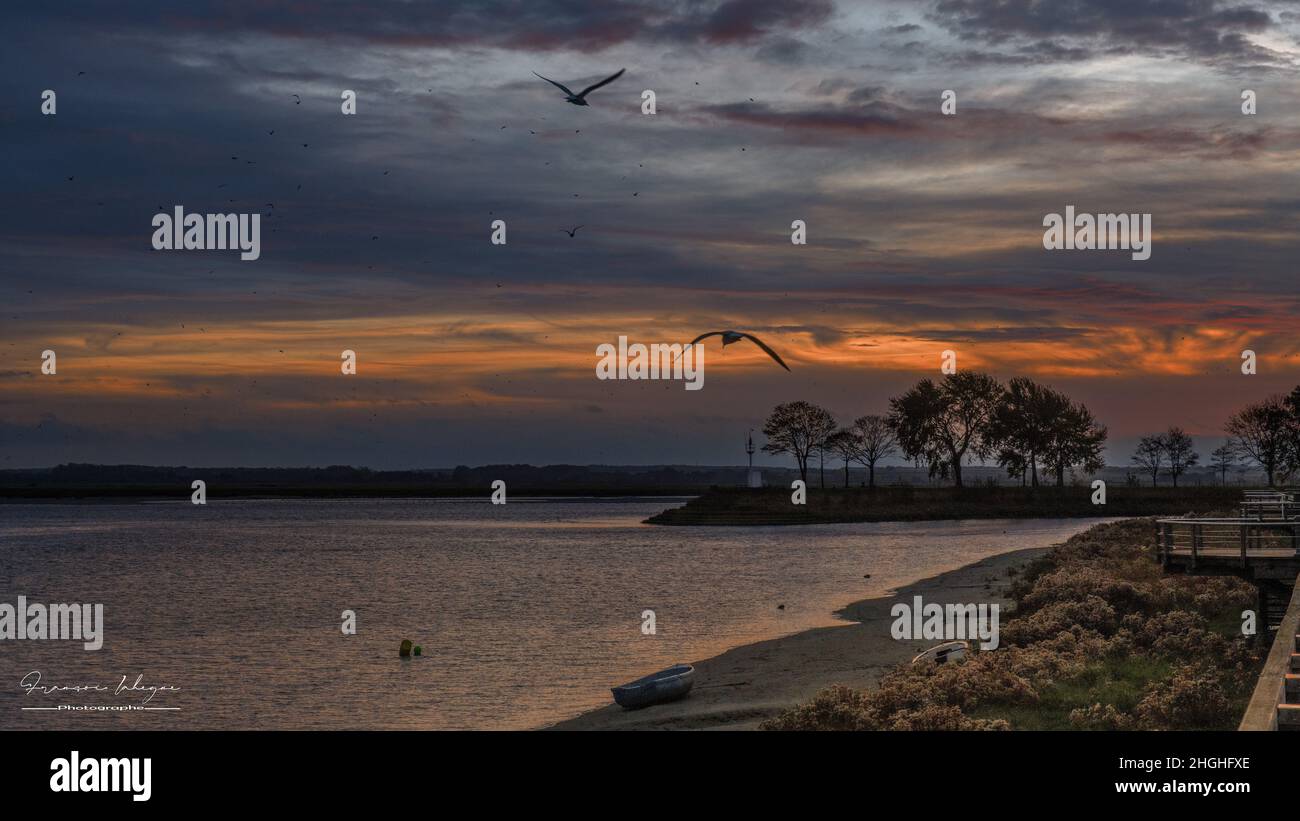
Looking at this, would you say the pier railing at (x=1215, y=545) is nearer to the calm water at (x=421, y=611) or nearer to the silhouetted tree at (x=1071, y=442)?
the calm water at (x=421, y=611)

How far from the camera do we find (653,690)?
88.4 ft

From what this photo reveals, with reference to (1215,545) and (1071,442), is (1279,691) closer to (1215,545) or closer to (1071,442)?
(1215,545)

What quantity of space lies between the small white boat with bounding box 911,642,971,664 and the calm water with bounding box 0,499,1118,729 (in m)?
7.86

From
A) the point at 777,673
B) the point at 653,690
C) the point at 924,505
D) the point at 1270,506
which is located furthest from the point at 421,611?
the point at 924,505

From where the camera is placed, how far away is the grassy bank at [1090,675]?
1938 centimetres

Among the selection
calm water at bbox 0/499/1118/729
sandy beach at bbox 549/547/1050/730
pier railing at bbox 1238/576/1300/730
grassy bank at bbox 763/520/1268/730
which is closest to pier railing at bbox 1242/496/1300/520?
grassy bank at bbox 763/520/1268/730

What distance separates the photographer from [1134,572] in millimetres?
38562

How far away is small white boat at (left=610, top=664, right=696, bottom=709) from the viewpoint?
26766 millimetres

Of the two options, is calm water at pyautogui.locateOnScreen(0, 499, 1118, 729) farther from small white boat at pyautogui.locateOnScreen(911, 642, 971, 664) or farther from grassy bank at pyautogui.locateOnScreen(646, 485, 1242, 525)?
grassy bank at pyautogui.locateOnScreen(646, 485, 1242, 525)

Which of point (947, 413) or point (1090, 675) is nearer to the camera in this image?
point (1090, 675)

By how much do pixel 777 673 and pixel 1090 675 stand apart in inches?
386

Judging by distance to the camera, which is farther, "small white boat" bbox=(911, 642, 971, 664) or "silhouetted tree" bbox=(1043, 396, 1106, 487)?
"silhouetted tree" bbox=(1043, 396, 1106, 487)
